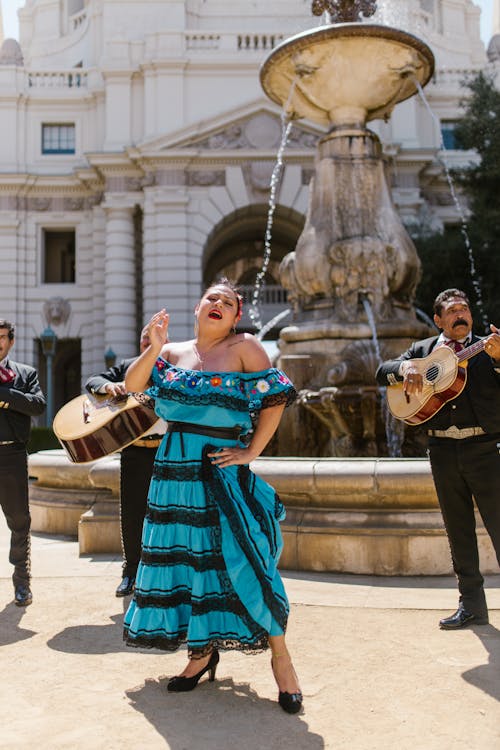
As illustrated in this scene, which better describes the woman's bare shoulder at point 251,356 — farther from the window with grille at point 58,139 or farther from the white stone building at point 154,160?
the window with grille at point 58,139

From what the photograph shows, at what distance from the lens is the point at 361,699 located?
3.46 meters

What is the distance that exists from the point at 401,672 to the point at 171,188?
25417mm

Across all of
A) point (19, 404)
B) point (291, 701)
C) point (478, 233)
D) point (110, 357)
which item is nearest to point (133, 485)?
point (19, 404)

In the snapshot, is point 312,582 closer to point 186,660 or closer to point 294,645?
point 294,645

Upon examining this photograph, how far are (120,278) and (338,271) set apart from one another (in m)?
20.2

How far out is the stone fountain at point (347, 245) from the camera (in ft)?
28.8

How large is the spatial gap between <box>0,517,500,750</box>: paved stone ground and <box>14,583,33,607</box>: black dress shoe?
11cm

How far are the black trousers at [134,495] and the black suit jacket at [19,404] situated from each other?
0.76 metres

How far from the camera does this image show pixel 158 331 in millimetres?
3693

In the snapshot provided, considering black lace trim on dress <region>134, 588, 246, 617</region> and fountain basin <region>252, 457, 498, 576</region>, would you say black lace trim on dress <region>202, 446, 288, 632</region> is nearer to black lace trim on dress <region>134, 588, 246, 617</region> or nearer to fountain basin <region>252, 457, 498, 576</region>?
black lace trim on dress <region>134, 588, 246, 617</region>

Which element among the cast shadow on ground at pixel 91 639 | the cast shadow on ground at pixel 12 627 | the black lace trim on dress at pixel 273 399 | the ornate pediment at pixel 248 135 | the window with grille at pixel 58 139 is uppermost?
the window with grille at pixel 58 139

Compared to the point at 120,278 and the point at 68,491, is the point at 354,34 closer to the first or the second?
the point at 68,491

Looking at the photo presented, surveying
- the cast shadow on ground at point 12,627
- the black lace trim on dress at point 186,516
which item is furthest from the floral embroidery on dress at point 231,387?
the cast shadow on ground at point 12,627

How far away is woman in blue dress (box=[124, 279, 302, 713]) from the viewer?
3520 mm
